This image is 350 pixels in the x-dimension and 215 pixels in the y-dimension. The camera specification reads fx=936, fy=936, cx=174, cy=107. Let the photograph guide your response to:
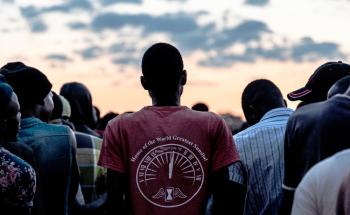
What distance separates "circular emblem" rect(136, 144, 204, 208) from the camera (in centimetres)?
516

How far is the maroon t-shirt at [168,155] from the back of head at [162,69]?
14cm

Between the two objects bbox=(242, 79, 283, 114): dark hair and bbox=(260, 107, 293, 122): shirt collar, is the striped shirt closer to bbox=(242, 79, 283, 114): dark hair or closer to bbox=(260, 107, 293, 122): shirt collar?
bbox=(260, 107, 293, 122): shirt collar

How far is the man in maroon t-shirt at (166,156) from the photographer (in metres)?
5.17

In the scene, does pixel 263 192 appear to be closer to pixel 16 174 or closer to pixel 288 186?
pixel 288 186

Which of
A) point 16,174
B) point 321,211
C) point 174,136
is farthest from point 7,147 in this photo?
point 321,211

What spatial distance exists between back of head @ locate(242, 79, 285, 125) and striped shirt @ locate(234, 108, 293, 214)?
33 cm

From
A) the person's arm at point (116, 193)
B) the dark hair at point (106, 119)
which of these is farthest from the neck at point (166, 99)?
the dark hair at point (106, 119)

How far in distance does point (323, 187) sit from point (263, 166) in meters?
2.20

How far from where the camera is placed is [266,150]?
6.25m

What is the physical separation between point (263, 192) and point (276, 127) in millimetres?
459

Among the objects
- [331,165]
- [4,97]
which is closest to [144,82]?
[4,97]

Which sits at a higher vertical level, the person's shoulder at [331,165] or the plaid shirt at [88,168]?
the person's shoulder at [331,165]

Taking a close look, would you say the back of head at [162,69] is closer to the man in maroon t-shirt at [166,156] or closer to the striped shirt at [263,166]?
the man in maroon t-shirt at [166,156]

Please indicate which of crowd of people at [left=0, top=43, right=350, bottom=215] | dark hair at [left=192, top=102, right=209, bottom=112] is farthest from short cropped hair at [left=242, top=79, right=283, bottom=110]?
dark hair at [left=192, top=102, right=209, bottom=112]
